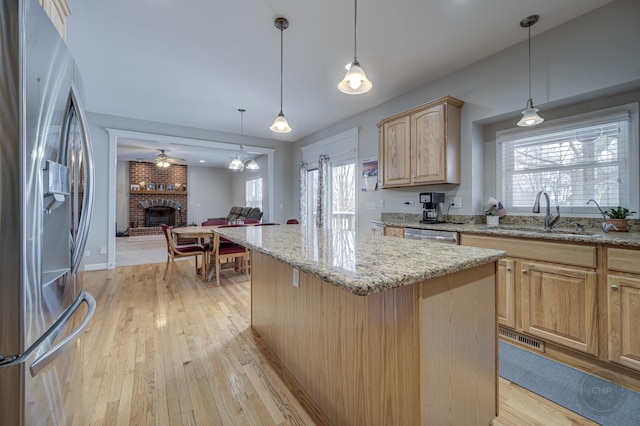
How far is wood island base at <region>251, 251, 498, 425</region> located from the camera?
3.06ft

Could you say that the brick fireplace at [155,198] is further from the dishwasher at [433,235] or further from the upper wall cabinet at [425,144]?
the dishwasher at [433,235]

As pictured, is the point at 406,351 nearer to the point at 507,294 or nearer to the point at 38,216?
the point at 38,216

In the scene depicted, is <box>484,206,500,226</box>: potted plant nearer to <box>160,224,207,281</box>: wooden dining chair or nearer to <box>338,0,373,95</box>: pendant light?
<box>338,0,373,95</box>: pendant light

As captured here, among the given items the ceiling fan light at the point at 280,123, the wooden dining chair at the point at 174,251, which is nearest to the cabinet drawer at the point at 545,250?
the ceiling fan light at the point at 280,123

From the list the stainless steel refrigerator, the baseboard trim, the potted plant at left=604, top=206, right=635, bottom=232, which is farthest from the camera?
the baseboard trim

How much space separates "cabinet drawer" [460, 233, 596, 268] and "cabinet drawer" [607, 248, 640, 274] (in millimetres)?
75

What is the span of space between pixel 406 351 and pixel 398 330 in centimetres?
7

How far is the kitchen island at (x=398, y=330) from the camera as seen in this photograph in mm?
911

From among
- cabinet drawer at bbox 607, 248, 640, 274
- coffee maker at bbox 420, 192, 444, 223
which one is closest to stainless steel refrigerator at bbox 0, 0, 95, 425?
cabinet drawer at bbox 607, 248, 640, 274

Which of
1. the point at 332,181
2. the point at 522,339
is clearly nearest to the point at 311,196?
the point at 332,181

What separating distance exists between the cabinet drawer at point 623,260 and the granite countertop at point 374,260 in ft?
3.59

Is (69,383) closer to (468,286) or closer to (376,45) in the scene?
(468,286)

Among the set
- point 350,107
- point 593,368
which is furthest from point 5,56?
point 350,107

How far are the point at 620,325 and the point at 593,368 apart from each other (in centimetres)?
38
